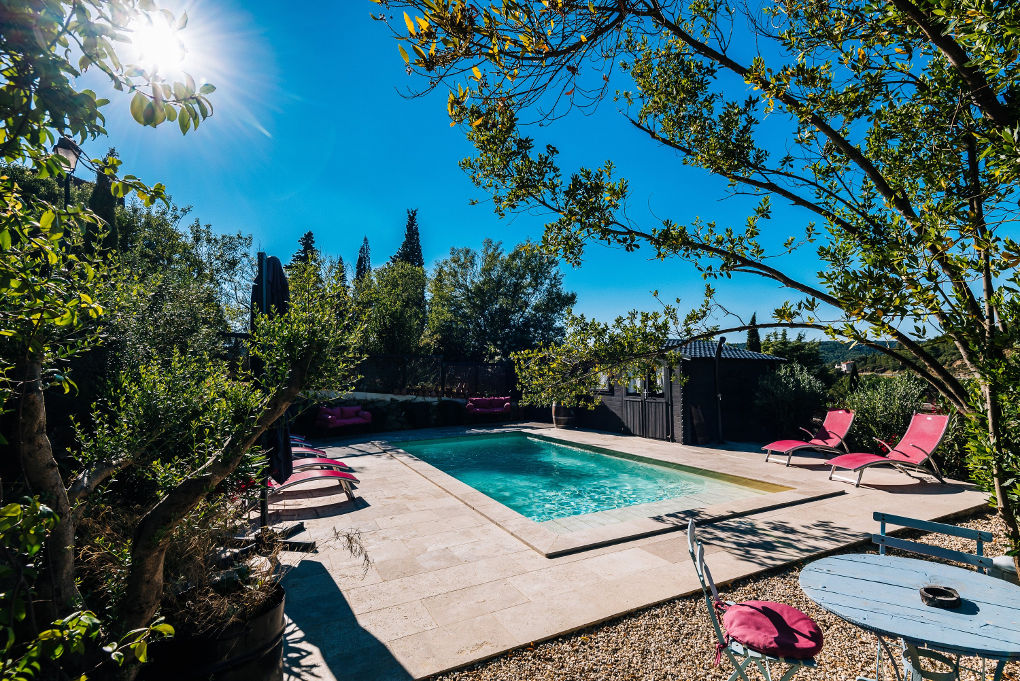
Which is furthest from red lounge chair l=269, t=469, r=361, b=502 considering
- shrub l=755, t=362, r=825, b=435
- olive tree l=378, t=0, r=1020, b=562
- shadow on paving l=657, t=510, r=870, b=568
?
shrub l=755, t=362, r=825, b=435

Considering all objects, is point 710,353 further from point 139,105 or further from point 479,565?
point 139,105

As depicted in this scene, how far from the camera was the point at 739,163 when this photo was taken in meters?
3.92

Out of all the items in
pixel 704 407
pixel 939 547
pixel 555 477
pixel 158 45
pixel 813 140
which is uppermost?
pixel 813 140

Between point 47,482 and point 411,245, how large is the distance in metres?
48.0

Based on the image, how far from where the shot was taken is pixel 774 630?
2.52 metres

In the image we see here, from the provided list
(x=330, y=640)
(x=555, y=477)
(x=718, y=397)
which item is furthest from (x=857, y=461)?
(x=330, y=640)

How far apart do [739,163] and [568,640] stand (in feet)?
13.0

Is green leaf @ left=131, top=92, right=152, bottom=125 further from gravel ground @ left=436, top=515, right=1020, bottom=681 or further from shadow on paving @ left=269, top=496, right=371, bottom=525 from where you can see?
shadow on paving @ left=269, top=496, right=371, bottom=525

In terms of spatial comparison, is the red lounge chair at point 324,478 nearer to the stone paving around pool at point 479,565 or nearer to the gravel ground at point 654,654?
the stone paving around pool at point 479,565

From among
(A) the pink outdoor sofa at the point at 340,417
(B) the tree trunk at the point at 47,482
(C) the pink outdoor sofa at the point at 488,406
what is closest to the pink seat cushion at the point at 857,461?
(B) the tree trunk at the point at 47,482

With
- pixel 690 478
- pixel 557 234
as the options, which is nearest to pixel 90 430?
pixel 557 234

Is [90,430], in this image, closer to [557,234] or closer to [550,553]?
[550,553]

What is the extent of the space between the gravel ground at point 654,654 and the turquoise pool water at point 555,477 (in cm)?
380

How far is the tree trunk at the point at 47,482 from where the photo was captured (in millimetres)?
1801
